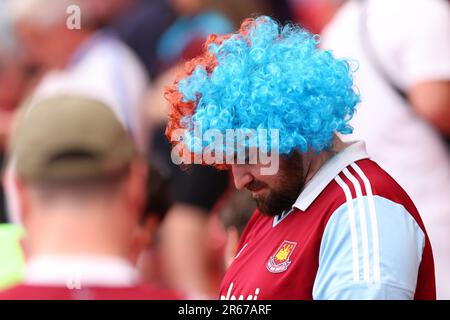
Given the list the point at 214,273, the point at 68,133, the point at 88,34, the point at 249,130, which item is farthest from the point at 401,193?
the point at 88,34

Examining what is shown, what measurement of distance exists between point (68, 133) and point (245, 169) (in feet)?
1.64

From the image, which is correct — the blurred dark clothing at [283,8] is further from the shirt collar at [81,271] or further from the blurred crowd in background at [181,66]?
the shirt collar at [81,271]

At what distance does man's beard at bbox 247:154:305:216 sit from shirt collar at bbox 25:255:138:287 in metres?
0.50

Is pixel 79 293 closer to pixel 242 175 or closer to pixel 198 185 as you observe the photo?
pixel 242 175

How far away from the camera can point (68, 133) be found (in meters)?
2.55

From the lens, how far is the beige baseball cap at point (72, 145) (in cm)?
251

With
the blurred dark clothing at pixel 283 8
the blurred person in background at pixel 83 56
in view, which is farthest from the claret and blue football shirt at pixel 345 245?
the blurred dark clothing at pixel 283 8

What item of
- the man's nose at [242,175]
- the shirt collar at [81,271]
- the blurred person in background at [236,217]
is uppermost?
the blurred person in background at [236,217]

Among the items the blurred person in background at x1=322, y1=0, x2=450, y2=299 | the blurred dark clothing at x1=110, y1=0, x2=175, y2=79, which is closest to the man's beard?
the blurred person in background at x1=322, y1=0, x2=450, y2=299

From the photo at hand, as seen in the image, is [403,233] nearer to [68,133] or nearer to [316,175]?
[316,175]

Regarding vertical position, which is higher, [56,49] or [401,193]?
[56,49]

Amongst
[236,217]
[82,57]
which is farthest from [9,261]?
[82,57]

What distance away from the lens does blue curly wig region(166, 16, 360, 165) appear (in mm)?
2719

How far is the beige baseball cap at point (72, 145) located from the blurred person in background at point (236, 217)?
121cm
